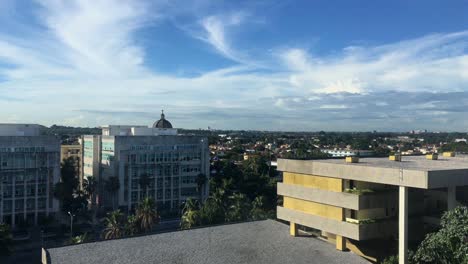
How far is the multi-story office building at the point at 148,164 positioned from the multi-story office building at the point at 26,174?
13.6 m

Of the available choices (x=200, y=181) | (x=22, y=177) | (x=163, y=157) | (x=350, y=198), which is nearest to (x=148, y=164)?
(x=163, y=157)

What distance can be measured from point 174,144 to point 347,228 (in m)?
66.5

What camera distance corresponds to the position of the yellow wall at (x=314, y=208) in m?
38.2

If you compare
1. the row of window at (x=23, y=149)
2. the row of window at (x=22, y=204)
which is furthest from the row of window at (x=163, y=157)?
the row of window at (x=22, y=204)

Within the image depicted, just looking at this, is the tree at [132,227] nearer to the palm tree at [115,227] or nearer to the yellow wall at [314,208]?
the palm tree at [115,227]

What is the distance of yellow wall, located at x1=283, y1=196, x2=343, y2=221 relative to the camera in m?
38.2

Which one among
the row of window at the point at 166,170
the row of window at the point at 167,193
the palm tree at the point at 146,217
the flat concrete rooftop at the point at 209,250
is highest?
the row of window at the point at 166,170

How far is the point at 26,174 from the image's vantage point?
8112 cm

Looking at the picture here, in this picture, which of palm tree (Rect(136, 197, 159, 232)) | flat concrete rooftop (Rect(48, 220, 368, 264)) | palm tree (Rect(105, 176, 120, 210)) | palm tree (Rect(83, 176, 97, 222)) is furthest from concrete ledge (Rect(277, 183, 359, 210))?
palm tree (Rect(83, 176, 97, 222))

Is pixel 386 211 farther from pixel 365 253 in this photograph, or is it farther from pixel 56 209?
pixel 56 209

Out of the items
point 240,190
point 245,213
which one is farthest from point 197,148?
point 245,213

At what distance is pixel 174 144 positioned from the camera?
99312 millimetres

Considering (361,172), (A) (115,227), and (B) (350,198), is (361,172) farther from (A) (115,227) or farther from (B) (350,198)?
(A) (115,227)

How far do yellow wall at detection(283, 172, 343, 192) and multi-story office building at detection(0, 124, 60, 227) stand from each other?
5585cm
